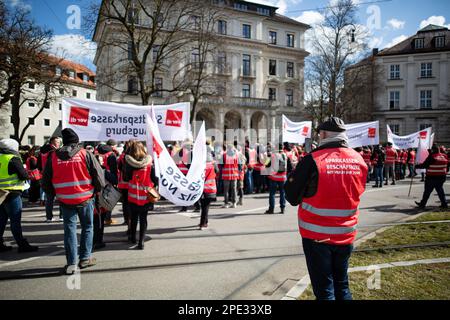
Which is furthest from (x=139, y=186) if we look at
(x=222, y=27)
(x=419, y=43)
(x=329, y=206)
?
(x=419, y=43)

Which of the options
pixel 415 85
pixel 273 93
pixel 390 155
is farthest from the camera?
pixel 273 93

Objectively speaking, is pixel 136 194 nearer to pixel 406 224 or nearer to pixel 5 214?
pixel 5 214

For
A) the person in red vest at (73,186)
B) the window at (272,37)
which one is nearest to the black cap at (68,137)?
the person in red vest at (73,186)

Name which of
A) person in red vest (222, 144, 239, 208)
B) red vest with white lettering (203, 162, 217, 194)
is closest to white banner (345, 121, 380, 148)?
person in red vest (222, 144, 239, 208)

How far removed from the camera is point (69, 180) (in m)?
4.53

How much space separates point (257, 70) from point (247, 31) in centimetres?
634

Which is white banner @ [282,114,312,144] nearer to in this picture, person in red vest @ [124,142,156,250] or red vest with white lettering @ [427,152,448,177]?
red vest with white lettering @ [427,152,448,177]

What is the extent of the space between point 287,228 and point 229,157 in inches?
141

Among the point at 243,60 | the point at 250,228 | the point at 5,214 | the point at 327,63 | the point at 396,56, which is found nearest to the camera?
the point at 5,214

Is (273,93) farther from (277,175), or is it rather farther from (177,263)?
(177,263)

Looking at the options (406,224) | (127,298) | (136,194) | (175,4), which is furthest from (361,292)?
(175,4)

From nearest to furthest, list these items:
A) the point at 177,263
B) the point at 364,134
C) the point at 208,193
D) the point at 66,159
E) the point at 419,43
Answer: the point at 66,159 < the point at 177,263 < the point at 208,193 < the point at 364,134 < the point at 419,43

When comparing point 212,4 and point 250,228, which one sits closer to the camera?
point 250,228

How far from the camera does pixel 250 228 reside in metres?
7.12
